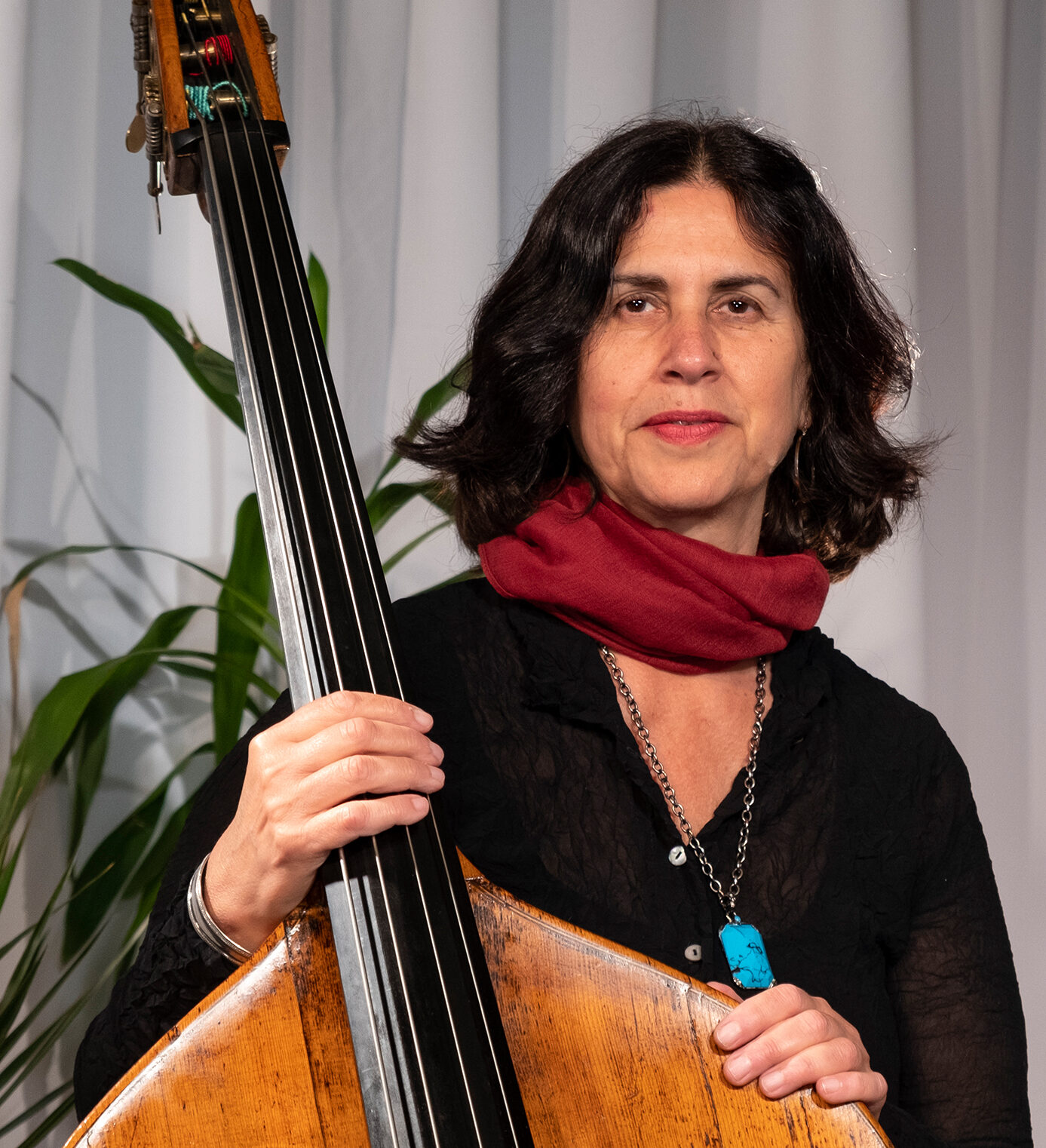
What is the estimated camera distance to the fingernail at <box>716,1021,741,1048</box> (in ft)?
2.30

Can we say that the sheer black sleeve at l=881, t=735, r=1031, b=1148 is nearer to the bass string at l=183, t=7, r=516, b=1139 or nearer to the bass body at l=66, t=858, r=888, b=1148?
the bass body at l=66, t=858, r=888, b=1148

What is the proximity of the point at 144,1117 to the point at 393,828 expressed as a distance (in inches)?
7.8

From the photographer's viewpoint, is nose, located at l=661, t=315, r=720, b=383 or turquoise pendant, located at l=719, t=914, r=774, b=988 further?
nose, located at l=661, t=315, r=720, b=383

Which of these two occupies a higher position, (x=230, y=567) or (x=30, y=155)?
(x=30, y=155)

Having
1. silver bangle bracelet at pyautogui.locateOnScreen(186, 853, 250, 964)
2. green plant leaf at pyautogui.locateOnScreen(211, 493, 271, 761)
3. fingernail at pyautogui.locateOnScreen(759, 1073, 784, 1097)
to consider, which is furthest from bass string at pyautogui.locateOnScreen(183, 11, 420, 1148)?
green plant leaf at pyautogui.locateOnScreen(211, 493, 271, 761)

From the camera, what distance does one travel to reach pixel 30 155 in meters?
1.55

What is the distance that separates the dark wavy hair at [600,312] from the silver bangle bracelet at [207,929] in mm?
511

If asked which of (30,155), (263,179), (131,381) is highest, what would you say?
(30,155)

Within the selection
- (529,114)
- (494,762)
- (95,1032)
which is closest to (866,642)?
(529,114)

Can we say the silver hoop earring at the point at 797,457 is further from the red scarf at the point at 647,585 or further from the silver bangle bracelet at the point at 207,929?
the silver bangle bracelet at the point at 207,929

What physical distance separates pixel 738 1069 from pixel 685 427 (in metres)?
0.54

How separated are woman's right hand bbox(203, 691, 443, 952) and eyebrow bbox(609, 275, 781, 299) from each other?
0.54 metres

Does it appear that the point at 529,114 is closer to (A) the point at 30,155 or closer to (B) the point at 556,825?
(A) the point at 30,155

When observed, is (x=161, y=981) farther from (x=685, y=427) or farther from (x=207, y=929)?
(x=685, y=427)
